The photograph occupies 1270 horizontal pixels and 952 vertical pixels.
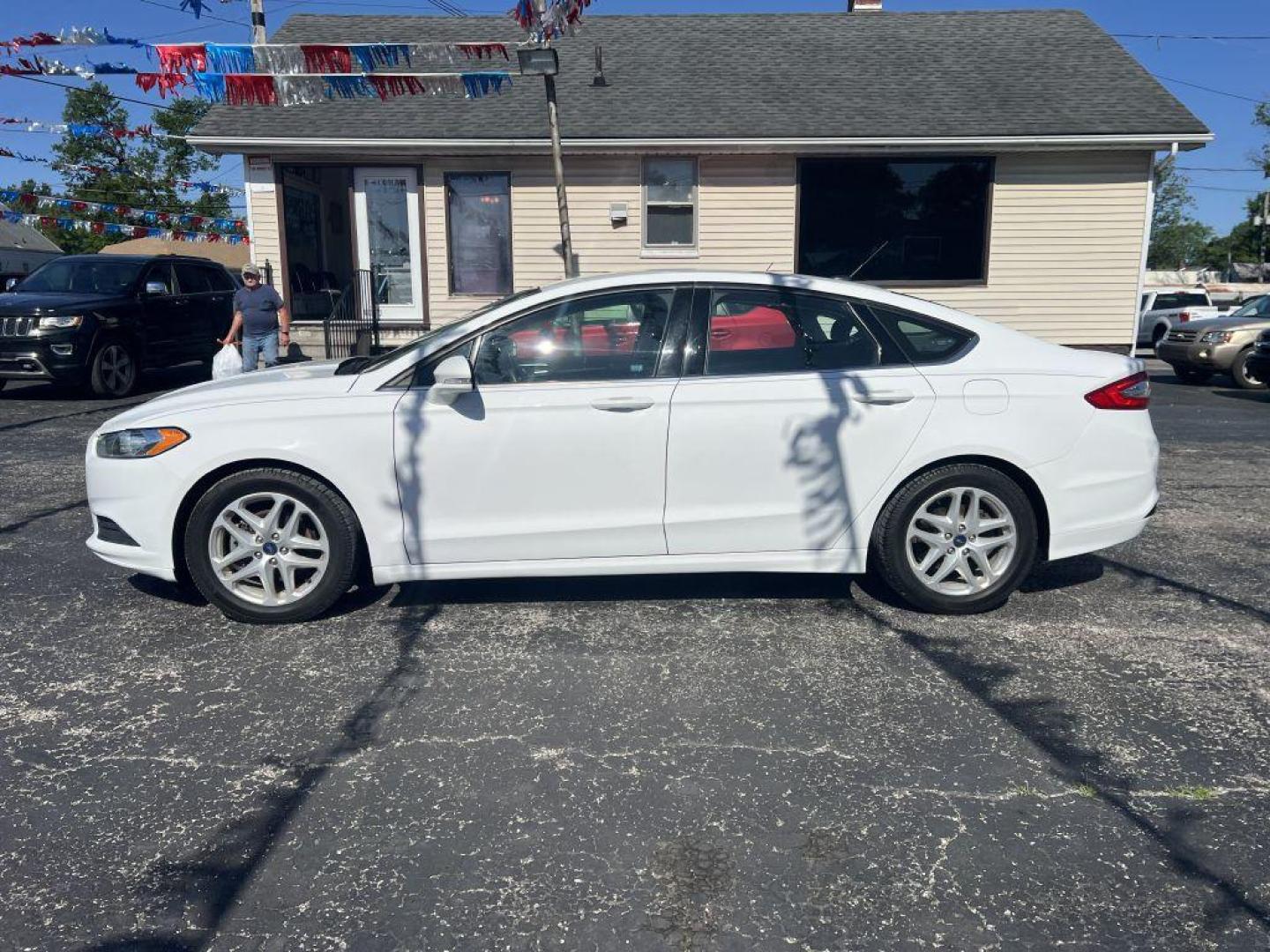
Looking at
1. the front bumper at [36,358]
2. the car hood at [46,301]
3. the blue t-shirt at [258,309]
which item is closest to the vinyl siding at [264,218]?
the car hood at [46,301]

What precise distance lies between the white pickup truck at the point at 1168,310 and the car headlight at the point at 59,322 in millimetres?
18859

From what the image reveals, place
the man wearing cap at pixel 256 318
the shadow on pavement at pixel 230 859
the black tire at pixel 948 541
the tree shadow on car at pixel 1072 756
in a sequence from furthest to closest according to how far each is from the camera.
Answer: the man wearing cap at pixel 256 318 < the black tire at pixel 948 541 < the tree shadow on car at pixel 1072 756 < the shadow on pavement at pixel 230 859

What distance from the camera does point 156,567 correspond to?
4516 millimetres

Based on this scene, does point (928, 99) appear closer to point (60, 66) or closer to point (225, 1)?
point (225, 1)

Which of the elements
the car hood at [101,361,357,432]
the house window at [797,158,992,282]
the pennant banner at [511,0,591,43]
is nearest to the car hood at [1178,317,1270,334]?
the house window at [797,158,992,282]

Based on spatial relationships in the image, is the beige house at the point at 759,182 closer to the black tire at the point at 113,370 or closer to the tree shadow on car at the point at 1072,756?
the black tire at the point at 113,370

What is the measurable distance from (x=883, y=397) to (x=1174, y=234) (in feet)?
287

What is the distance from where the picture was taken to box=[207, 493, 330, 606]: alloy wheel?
175 inches

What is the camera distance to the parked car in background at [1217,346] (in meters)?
14.5

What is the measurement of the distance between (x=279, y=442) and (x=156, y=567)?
2.75 feet

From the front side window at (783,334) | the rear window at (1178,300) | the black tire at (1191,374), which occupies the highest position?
the front side window at (783,334)

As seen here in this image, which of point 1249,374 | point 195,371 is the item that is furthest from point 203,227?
point 1249,374

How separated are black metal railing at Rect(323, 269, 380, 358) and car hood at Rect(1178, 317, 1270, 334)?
12.1 m

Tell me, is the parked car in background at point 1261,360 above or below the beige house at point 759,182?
below
